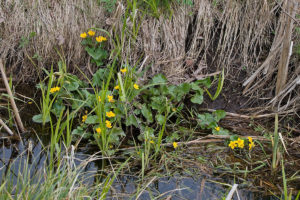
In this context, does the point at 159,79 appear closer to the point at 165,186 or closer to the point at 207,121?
the point at 207,121

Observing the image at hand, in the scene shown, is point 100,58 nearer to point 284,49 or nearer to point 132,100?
point 132,100

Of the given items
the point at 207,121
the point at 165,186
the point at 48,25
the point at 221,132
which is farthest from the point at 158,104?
the point at 48,25

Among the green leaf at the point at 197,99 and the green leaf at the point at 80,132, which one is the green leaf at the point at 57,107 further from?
the green leaf at the point at 197,99

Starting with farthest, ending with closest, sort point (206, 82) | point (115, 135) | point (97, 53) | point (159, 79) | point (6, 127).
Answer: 1. point (97, 53)
2. point (206, 82)
3. point (159, 79)
4. point (115, 135)
5. point (6, 127)

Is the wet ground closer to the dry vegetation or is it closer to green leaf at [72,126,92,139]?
green leaf at [72,126,92,139]

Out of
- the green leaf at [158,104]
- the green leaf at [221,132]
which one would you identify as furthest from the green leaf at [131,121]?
the green leaf at [221,132]

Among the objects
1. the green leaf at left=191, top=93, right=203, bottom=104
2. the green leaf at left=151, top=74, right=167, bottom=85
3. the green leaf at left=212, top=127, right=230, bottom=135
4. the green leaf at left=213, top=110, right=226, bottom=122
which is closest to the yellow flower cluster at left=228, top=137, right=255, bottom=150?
the green leaf at left=212, top=127, right=230, bottom=135

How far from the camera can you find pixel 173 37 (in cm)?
318

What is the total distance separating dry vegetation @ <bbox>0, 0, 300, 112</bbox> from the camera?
10.3 feet

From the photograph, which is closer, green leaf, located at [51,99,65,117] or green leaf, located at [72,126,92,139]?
green leaf, located at [72,126,92,139]

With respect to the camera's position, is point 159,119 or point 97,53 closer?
point 159,119

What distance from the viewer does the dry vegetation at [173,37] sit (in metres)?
3.13

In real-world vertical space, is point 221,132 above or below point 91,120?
below

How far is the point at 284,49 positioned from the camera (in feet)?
9.40
